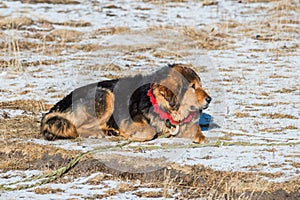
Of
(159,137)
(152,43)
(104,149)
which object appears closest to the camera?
(104,149)

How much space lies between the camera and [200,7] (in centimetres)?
1891

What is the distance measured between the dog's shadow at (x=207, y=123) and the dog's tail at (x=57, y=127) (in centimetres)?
175

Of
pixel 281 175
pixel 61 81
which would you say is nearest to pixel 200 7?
pixel 61 81

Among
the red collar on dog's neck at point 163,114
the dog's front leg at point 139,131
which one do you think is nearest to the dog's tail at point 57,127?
the dog's front leg at point 139,131

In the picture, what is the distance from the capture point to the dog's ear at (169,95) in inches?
253

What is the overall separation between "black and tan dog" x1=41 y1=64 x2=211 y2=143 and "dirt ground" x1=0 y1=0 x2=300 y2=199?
168 millimetres

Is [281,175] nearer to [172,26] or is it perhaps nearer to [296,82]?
[296,82]

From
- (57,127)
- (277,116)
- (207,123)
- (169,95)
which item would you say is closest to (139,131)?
(169,95)

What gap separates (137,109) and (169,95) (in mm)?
469

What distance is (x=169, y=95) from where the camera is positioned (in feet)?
21.1

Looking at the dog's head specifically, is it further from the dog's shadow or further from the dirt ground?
the dog's shadow

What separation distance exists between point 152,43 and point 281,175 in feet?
28.7

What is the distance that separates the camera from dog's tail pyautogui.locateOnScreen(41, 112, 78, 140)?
21.6 feet

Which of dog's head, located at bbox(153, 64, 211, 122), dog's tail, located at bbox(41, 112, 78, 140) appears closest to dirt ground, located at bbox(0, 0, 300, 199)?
dog's tail, located at bbox(41, 112, 78, 140)
